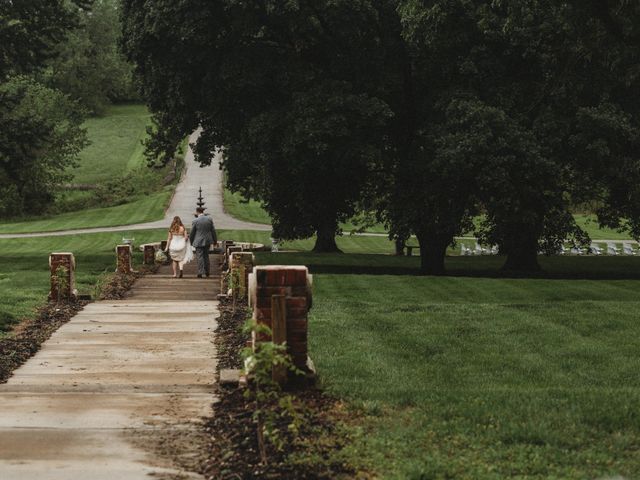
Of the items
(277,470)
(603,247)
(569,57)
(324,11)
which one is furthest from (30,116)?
(603,247)

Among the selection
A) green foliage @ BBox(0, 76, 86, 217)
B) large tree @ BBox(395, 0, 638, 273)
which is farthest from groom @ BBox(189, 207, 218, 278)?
green foliage @ BBox(0, 76, 86, 217)

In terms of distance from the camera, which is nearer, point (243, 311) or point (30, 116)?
point (243, 311)

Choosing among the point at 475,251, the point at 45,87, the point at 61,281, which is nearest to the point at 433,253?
the point at 61,281

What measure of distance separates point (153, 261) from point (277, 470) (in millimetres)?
25204

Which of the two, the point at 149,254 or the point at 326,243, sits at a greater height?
the point at 149,254

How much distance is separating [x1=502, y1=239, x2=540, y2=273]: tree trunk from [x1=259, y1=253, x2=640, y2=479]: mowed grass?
16.1 metres

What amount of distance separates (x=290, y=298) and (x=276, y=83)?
1866 centimetres

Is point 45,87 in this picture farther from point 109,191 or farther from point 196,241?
point 196,241

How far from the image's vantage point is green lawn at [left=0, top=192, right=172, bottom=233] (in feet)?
182

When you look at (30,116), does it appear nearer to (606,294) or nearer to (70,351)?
(606,294)

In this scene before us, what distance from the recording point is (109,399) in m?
7.38

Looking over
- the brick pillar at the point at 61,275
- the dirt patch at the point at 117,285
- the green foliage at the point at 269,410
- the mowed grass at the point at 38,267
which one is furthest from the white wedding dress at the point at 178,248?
the green foliage at the point at 269,410

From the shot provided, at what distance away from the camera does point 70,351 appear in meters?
10.4

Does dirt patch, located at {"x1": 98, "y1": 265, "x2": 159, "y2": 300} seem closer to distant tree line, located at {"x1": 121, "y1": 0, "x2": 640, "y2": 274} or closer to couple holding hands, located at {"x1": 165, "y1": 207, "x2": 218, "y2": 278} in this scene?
couple holding hands, located at {"x1": 165, "y1": 207, "x2": 218, "y2": 278}
